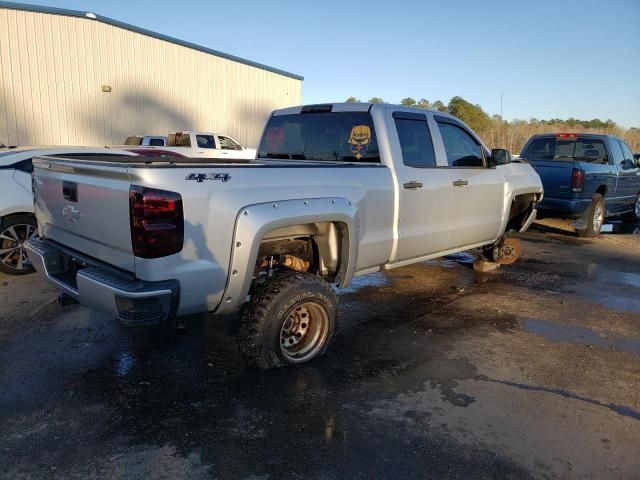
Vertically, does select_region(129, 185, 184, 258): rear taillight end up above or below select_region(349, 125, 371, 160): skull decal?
below

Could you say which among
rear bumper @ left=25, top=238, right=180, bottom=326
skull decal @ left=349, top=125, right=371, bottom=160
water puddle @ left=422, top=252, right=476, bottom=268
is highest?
skull decal @ left=349, top=125, right=371, bottom=160

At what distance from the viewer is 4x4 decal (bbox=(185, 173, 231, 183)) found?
3070 mm

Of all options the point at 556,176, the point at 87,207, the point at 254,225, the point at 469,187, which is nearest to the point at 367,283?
the point at 469,187

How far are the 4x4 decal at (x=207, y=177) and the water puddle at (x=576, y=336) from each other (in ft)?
11.0

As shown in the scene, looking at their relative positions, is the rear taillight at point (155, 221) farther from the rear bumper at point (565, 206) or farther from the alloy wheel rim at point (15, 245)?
the rear bumper at point (565, 206)

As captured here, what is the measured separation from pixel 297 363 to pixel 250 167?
1.56 meters

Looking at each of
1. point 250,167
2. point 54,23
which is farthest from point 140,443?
point 54,23

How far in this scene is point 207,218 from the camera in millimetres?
3127

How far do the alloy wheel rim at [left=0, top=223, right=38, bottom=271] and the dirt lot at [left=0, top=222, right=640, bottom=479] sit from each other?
75cm

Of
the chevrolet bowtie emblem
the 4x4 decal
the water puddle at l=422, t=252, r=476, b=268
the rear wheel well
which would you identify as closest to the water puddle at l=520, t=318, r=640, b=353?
the rear wheel well

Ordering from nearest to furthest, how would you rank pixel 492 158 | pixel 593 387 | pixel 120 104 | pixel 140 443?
pixel 140 443 → pixel 593 387 → pixel 492 158 → pixel 120 104

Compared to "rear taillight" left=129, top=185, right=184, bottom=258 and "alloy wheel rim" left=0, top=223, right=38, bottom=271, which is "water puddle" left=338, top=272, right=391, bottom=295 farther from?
"alloy wheel rim" left=0, top=223, right=38, bottom=271

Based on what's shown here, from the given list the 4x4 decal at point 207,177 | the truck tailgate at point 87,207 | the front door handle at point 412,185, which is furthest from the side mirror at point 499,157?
the truck tailgate at point 87,207

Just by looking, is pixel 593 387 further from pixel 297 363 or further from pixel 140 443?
pixel 140 443
